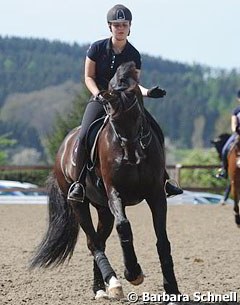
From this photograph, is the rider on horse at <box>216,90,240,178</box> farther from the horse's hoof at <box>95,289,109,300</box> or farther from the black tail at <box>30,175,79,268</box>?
the horse's hoof at <box>95,289,109,300</box>

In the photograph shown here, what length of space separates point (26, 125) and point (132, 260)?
244 ft

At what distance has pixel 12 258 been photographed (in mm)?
11047

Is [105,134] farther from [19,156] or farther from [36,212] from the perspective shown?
[19,156]

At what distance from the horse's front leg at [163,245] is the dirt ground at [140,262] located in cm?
53

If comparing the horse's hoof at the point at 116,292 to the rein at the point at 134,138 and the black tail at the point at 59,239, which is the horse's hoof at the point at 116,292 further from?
the black tail at the point at 59,239

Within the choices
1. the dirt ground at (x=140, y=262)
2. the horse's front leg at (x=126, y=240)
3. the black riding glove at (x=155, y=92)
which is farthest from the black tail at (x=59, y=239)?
the black riding glove at (x=155, y=92)

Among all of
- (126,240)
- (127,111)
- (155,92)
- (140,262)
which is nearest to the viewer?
(127,111)

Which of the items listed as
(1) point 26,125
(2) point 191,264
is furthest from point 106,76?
(1) point 26,125

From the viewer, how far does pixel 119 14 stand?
7.70 metres

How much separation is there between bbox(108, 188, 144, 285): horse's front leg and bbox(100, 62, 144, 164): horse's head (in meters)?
0.43

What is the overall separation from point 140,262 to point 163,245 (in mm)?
3649

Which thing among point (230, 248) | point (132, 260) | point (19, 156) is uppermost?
point (132, 260)

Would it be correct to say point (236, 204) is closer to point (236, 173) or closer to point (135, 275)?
point (236, 173)

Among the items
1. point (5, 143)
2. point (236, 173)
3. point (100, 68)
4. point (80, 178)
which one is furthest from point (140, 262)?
point (5, 143)
